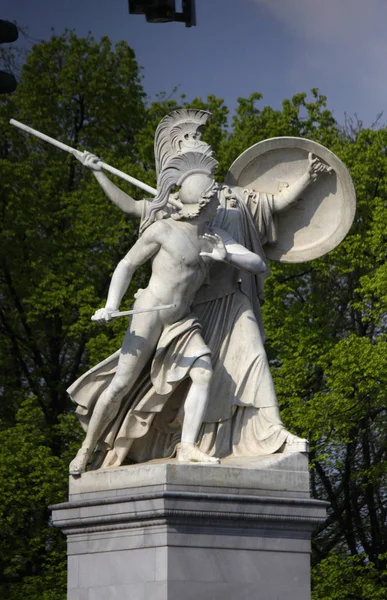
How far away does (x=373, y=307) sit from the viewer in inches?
1046

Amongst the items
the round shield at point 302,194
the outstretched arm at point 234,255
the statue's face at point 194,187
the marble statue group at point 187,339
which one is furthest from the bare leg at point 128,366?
the round shield at point 302,194

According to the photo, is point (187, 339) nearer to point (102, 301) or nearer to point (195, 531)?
point (195, 531)

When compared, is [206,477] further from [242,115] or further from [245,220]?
[242,115]

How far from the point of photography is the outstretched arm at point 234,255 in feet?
48.7

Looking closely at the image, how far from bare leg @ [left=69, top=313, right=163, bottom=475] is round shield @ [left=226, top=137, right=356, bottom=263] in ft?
5.96

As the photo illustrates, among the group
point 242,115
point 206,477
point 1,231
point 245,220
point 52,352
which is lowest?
point 206,477

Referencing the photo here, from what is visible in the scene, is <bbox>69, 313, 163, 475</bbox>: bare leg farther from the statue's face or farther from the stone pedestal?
the statue's face

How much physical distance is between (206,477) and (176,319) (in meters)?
1.60

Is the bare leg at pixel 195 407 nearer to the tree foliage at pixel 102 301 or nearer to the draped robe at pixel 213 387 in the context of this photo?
the draped robe at pixel 213 387

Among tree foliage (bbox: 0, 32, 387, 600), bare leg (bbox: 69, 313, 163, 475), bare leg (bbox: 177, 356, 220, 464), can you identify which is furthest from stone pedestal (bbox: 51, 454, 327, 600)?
tree foliage (bbox: 0, 32, 387, 600)

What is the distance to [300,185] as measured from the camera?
1602cm

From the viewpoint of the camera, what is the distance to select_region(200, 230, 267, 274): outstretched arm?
14.8 m

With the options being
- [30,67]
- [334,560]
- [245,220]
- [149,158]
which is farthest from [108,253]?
[245,220]

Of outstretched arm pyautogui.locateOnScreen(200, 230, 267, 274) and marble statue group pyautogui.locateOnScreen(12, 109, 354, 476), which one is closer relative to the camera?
outstretched arm pyautogui.locateOnScreen(200, 230, 267, 274)
